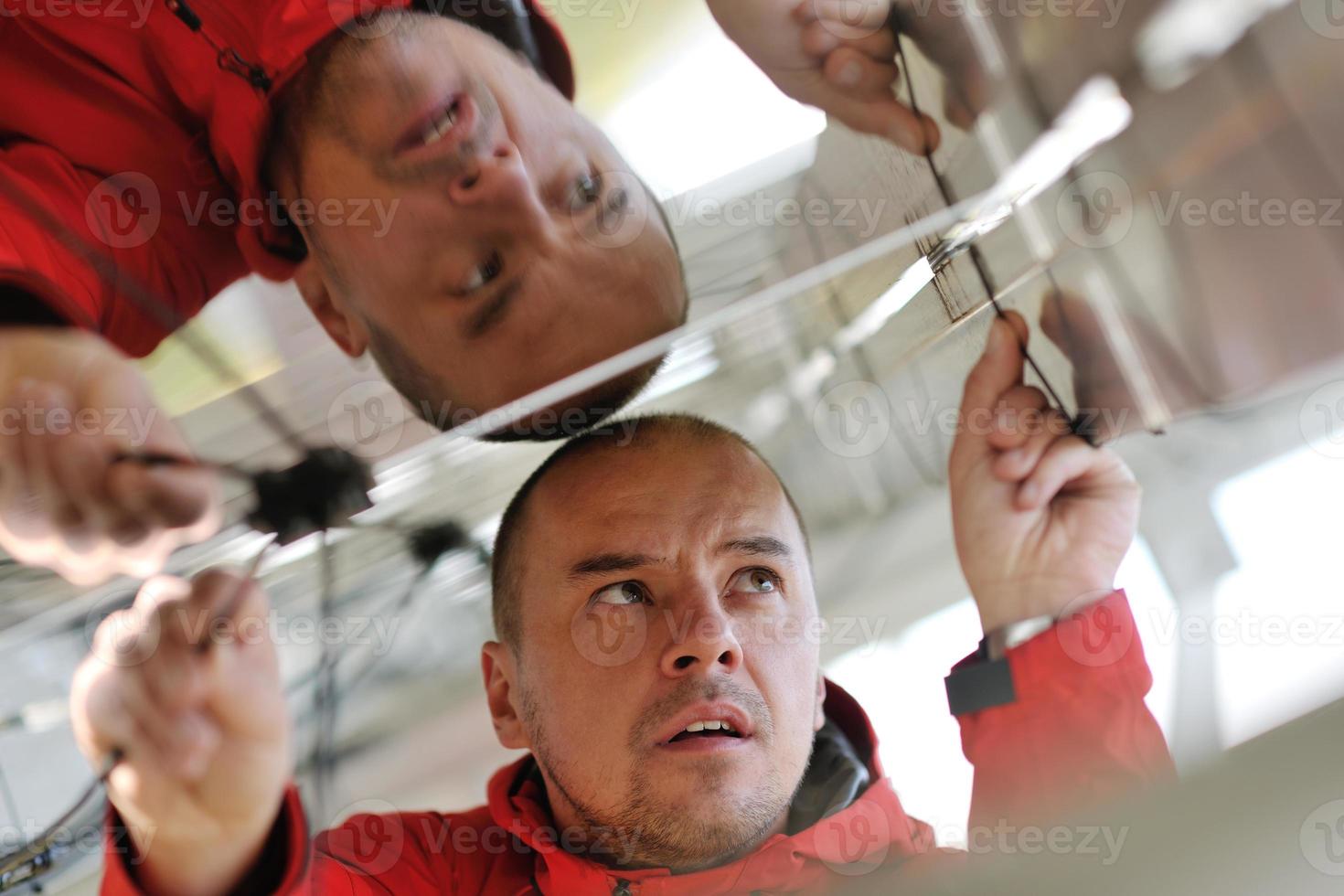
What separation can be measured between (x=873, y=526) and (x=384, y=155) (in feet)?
0.74

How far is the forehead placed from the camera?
32 cm

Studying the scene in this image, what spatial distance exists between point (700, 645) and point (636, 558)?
0.04 metres

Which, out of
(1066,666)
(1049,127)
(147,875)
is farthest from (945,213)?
(147,875)

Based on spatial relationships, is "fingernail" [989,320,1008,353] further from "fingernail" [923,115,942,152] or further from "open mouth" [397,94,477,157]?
"open mouth" [397,94,477,157]

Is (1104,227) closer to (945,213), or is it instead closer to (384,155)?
(945,213)

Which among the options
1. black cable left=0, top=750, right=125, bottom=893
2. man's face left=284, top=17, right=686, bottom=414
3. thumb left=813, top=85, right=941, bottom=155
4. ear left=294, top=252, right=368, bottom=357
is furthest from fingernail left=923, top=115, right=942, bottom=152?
black cable left=0, top=750, right=125, bottom=893

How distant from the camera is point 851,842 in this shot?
0.32 metres

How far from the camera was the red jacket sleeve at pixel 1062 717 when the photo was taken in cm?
32

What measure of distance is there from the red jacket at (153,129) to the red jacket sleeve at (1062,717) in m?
0.28

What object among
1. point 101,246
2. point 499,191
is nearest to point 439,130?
point 499,191

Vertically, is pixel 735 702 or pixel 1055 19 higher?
pixel 1055 19

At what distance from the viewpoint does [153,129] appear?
36 cm

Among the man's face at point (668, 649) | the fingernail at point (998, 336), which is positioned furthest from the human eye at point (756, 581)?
the fingernail at point (998, 336)

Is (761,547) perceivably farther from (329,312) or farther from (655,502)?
(329,312)
